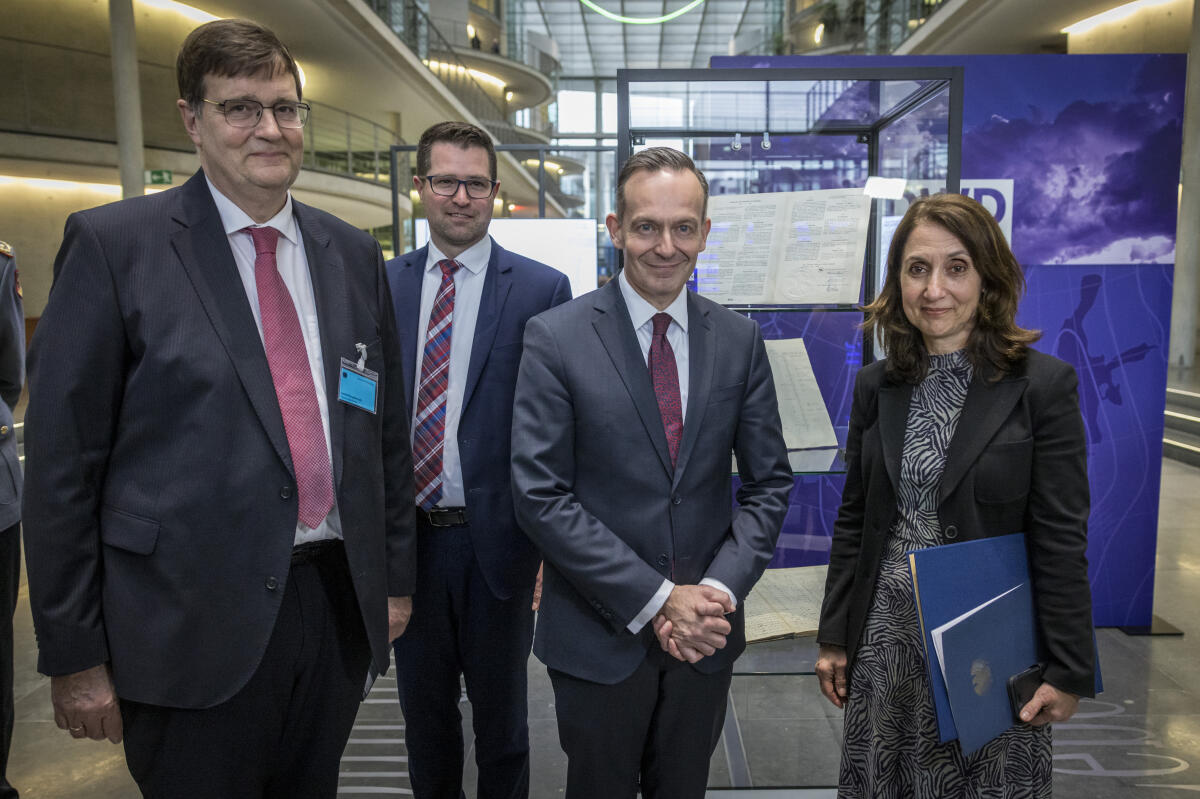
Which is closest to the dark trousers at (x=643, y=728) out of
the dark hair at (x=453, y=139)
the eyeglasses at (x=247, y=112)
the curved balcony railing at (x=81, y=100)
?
the eyeglasses at (x=247, y=112)

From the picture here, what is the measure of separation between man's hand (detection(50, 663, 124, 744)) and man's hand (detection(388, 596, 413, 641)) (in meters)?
0.54

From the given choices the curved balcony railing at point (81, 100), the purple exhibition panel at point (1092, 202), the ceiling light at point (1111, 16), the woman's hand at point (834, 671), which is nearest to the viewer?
the woman's hand at point (834, 671)

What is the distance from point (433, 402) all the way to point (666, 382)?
716 mm

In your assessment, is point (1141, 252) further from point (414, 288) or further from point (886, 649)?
point (414, 288)

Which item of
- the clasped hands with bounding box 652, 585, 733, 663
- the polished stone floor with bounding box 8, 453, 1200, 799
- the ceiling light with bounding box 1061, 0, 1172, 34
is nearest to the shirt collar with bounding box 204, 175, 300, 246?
the clasped hands with bounding box 652, 585, 733, 663

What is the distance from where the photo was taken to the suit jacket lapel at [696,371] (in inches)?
61.5

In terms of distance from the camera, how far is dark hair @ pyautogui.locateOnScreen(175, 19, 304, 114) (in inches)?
52.1

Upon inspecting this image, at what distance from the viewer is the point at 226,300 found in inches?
52.7

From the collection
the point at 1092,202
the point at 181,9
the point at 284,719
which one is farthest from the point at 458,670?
the point at 181,9

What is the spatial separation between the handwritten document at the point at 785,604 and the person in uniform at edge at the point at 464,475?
2.25 ft

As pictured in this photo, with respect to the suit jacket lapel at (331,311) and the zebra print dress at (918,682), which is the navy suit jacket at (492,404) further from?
the zebra print dress at (918,682)

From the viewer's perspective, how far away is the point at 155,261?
1.30 m

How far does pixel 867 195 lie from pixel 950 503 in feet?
4.14

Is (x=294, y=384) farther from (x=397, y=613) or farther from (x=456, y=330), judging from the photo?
(x=456, y=330)
